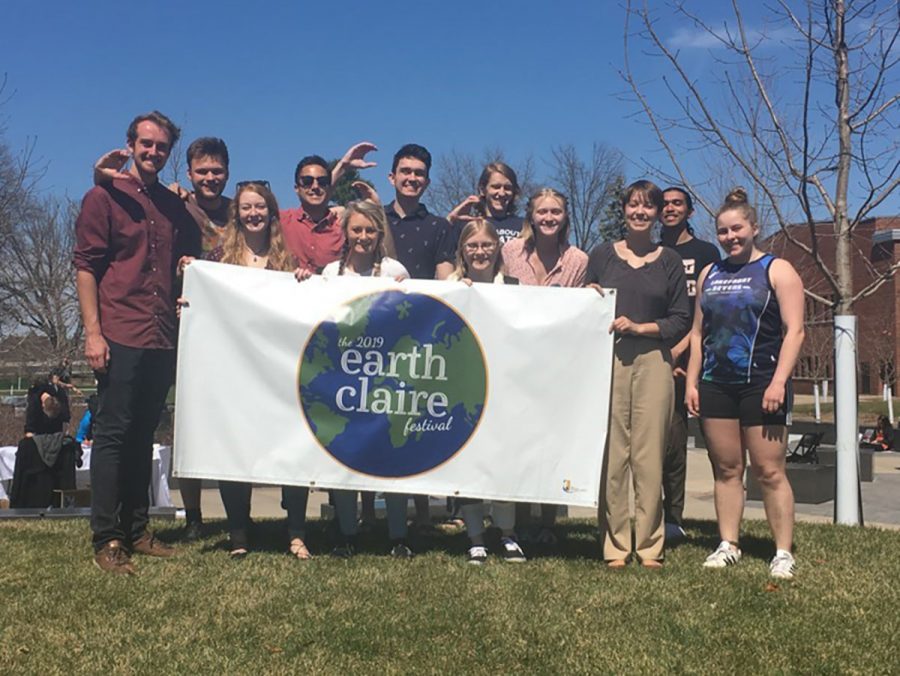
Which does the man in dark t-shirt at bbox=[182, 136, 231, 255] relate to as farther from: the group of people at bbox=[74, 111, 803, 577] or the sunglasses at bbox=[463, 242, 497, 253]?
the sunglasses at bbox=[463, 242, 497, 253]

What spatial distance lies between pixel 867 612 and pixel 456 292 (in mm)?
2667

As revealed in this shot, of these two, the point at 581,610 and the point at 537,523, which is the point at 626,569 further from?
the point at 537,523

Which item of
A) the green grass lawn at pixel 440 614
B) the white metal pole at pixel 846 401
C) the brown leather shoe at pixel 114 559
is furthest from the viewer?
the white metal pole at pixel 846 401

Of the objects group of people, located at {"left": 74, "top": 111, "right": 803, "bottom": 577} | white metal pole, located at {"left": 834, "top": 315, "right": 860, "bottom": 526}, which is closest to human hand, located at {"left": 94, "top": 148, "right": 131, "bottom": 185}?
group of people, located at {"left": 74, "top": 111, "right": 803, "bottom": 577}

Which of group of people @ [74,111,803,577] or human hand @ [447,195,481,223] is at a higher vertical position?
human hand @ [447,195,481,223]

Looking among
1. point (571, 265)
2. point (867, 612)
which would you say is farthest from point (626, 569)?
point (571, 265)

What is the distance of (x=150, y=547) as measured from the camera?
5531mm

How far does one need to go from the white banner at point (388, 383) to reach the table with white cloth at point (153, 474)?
551 centimetres

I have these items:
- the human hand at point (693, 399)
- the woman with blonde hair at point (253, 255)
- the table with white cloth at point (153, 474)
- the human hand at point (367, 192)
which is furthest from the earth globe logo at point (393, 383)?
the table with white cloth at point (153, 474)

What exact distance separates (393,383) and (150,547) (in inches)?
70.1

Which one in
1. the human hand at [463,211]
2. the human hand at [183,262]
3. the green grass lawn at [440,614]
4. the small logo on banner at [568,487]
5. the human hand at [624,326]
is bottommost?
the green grass lawn at [440,614]

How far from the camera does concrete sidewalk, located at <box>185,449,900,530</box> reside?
8.87 metres

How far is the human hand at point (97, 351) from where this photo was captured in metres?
5.05

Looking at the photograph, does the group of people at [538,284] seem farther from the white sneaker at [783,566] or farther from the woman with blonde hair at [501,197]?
the woman with blonde hair at [501,197]
